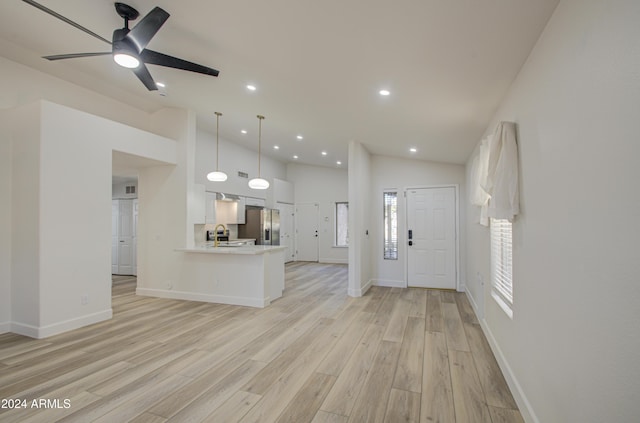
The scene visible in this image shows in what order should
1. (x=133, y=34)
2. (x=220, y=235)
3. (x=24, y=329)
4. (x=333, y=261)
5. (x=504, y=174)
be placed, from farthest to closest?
(x=333, y=261), (x=220, y=235), (x=24, y=329), (x=133, y=34), (x=504, y=174)

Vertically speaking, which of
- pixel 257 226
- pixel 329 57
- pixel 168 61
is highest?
pixel 168 61

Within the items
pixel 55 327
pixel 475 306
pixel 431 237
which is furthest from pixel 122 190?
pixel 475 306

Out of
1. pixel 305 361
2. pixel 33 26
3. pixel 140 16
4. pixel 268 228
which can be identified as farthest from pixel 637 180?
pixel 268 228

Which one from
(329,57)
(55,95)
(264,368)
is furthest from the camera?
(55,95)

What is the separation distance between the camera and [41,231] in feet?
12.0

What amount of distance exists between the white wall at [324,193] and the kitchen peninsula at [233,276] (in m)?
4.54

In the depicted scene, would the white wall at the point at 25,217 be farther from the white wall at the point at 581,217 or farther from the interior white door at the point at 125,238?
the white wall at the point at 581,217

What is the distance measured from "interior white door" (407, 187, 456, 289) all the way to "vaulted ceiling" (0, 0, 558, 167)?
1.32 meters

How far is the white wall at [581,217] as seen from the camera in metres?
Result: 1.06

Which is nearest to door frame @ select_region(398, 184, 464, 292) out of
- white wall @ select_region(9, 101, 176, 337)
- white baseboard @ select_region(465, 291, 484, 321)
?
white baseboard @ select_region(465, 291, 484, 321)

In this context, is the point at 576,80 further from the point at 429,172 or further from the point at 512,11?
the point at 429,172

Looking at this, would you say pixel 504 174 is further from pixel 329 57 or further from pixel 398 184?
pixel 398 184

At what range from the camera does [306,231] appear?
10219 millimetres

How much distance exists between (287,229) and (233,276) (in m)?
4.86
